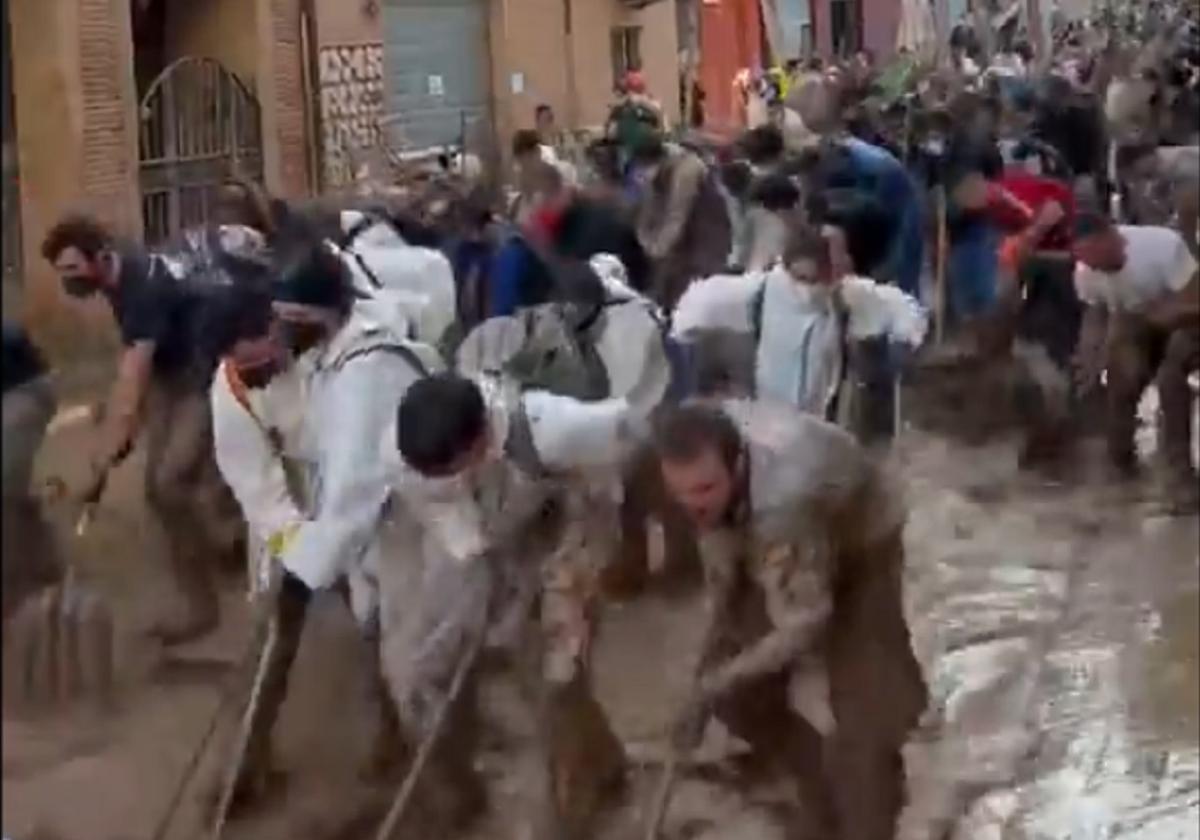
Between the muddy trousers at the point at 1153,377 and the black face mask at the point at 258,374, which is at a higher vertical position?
the black face mask at the point at 258,374

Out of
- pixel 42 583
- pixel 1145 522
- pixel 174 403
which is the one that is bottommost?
pixel 1145 522

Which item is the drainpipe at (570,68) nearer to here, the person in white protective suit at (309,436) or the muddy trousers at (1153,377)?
the muddy trousers at (1153,377)

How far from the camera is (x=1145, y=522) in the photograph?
36.4ft

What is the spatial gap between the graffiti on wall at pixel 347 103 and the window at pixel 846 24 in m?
20.0

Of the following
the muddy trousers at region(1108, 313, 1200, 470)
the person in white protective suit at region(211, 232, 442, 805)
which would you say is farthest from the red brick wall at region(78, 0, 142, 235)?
the person in white protective suit at region(211, 232, 442, 805)

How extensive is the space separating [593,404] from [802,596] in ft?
6.72

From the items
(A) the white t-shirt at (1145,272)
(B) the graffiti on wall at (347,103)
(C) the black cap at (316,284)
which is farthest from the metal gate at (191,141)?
(C) the black cap at (316,284)

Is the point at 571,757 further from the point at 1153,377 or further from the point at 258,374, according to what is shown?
the point at 1153,377

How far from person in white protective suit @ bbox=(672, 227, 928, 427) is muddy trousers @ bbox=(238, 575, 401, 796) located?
1745mm

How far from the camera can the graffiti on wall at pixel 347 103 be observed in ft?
75.0

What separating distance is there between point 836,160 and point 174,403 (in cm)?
424

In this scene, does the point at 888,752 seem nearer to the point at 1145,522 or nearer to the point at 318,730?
the point at 318,730

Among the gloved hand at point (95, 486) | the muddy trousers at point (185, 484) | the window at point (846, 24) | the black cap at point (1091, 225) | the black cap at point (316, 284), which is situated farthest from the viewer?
the window at point (846, 24)

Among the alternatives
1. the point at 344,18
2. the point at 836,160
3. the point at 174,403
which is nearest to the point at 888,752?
the point at 174,403
